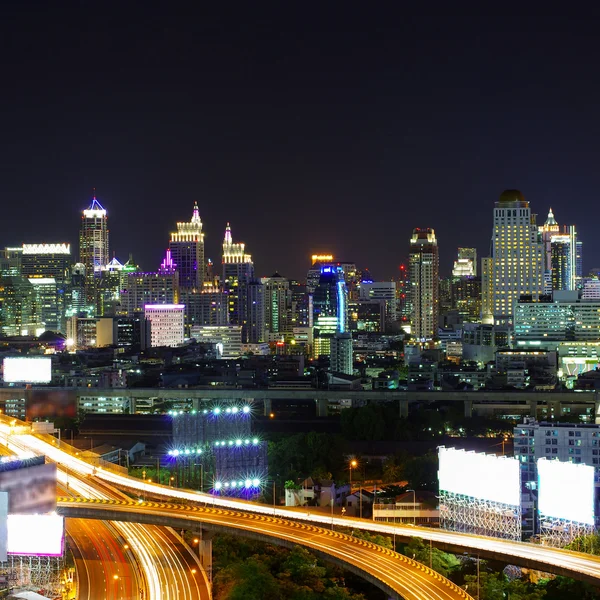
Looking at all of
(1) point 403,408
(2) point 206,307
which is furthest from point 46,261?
(1) point 403,408

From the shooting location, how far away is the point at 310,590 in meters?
22.0

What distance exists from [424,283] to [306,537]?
68309 mm

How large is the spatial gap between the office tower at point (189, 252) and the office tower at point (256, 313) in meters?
10.2

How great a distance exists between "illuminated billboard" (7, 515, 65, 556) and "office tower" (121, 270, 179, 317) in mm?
75977

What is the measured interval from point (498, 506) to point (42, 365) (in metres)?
26.6

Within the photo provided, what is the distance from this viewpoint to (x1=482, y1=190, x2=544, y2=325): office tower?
7750cm

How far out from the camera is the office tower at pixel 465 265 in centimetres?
10688

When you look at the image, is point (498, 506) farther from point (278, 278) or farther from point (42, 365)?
point (278, 278)

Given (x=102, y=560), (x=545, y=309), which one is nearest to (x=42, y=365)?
(x=102, y=560)

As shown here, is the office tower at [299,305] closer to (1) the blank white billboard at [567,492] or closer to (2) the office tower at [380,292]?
(2) the office tower at [380,292]

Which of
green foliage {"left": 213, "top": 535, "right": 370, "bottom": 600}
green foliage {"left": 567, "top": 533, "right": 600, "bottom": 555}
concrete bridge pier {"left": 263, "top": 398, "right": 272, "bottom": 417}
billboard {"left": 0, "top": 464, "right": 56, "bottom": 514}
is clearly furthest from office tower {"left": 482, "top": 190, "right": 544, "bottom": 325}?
billboard {"left": 0, "top": 464, "right": 56, "bottom": 514}

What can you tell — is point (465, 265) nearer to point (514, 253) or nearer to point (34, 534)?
point (514, 253)

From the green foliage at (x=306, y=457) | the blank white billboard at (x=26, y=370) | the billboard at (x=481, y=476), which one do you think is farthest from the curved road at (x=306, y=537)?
the blank white billboard at (x=26, y=370)

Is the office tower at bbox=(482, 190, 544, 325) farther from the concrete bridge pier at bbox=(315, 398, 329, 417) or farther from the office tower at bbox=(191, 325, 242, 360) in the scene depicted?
the concrete bridge pier at bbox=(315, 398, 329, 417)
